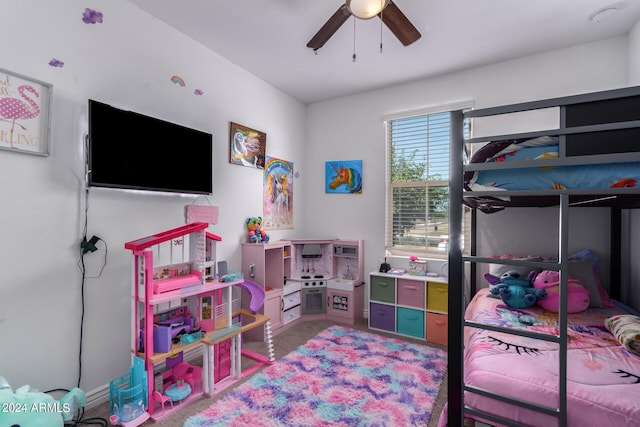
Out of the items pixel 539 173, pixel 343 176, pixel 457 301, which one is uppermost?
pixel 343 176

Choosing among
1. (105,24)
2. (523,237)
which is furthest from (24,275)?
(523,237)

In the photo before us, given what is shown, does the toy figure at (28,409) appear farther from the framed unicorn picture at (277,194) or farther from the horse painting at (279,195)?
the horse painting at (279,195)

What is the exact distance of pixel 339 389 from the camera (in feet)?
6.96

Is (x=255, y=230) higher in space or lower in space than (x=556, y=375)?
higher

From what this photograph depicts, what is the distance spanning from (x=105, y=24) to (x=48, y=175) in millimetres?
1091

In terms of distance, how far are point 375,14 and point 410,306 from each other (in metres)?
2.62

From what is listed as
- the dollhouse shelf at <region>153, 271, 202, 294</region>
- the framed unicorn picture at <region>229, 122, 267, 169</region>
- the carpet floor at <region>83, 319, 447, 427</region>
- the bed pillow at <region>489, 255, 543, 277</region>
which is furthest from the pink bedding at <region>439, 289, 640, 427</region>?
the framed unicorn picture at <region>229, 122, 267, 169</region>

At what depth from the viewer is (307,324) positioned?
3.43 m

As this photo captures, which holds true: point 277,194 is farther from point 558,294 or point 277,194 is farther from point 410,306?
point 558,294

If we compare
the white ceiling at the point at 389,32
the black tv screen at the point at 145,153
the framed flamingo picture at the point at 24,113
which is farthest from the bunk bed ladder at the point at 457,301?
the framed flamingo picture at the point at 24,113

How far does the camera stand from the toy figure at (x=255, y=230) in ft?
10.3

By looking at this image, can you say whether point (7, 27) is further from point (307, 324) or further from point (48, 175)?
point (307, 324)

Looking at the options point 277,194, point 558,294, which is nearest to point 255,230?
point 277,194

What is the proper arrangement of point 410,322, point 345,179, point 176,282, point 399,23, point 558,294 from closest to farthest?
point 399,23 → point 176,282 → point 558,294 → point 410,322 → point 345,179
